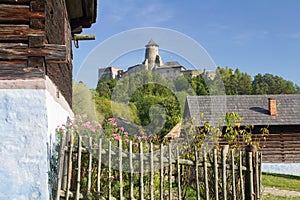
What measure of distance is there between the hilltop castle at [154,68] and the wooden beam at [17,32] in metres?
2.26

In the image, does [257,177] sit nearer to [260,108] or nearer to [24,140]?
[24,140]

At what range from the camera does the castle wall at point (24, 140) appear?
16.2 ft

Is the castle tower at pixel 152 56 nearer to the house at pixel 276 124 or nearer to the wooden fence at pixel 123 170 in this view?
the wooden fence at pixel 123 170

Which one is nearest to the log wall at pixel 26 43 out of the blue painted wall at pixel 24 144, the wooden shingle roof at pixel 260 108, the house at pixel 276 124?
the blue painted wall at pixel 24 144

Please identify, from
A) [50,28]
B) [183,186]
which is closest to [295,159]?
[183,186]

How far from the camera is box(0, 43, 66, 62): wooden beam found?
16.5 ft

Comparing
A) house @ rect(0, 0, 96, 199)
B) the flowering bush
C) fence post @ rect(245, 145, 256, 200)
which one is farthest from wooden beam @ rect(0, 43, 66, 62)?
fence post @ rect(245, 145, 256, 200)

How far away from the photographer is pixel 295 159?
20.5m

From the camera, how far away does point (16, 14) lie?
17.0 ft

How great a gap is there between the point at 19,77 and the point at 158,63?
10.9 ft

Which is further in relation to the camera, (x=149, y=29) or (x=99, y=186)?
(x=149, y=29)

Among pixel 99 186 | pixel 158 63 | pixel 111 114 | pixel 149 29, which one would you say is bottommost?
pixel 99 186

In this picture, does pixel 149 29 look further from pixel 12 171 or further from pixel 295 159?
pixel 295 159

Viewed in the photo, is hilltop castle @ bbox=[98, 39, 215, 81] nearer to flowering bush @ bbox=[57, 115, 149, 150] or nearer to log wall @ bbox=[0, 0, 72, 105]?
flowering bush @ bbox=[57, 115, 149, 150]
